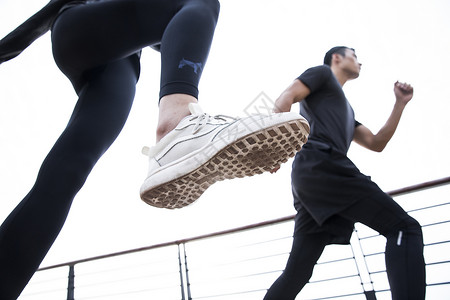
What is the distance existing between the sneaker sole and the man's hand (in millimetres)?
1142

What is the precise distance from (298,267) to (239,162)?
0.74m

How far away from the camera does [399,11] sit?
5965mm

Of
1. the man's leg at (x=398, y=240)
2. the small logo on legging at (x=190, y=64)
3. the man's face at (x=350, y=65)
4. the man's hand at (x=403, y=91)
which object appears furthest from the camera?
the man's face at (x=350, y=65)

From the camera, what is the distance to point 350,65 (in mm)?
1660

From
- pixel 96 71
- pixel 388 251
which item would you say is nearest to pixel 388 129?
pixel 388 251

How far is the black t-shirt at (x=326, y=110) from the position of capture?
1292 mm

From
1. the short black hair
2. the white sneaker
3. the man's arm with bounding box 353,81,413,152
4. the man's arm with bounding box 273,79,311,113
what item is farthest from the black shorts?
the short black hair

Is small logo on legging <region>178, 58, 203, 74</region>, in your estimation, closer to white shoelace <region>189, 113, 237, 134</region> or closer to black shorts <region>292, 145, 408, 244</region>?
white shoelace <region>189, 113, 237, 134</region>

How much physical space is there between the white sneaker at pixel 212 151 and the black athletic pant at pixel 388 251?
0.62 metres

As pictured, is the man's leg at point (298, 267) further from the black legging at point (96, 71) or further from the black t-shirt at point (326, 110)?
the black legging at point (96, 71)

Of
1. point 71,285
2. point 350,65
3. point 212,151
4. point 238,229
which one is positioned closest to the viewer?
point 212,151

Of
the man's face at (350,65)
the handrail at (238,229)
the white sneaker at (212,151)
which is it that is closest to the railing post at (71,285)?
the handrail at (238,229)

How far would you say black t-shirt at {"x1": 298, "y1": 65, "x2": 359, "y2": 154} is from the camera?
1292 mm

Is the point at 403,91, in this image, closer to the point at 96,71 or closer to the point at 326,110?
the point at 326,110
